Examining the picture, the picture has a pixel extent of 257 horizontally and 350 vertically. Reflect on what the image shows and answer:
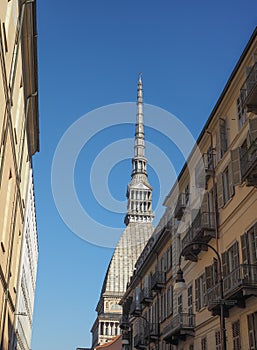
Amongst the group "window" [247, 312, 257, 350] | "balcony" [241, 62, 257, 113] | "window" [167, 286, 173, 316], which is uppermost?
"balcony" [241, 62, 257, 113]

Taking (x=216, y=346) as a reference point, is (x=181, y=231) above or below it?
above

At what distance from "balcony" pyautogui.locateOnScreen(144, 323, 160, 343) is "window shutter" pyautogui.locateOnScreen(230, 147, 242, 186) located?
21.2 m

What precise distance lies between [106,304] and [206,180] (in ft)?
377

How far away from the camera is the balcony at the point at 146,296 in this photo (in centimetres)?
4485

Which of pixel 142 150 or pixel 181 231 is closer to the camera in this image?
pixel 181 231

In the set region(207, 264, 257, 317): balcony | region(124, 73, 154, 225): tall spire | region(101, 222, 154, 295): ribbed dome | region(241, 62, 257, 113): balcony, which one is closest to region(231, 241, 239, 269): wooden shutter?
region(207, 264, 257, 317): balcony

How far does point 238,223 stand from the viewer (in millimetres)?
23656

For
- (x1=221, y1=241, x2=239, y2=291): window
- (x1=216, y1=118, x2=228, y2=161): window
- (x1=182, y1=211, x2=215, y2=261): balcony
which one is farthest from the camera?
(x1=182, y1=211, x2=215, y2=261): balcony

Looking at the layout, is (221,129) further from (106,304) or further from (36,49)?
(106,304)

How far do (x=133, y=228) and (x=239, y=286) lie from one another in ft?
459

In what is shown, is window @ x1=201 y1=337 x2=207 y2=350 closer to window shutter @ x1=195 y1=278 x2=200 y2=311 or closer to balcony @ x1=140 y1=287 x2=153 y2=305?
window shutter @ x1=195 y1=278 x2=200 y2=311

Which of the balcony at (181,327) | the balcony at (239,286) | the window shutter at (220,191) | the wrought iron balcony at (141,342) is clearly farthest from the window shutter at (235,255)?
the wrought iron balcony at (141,342)

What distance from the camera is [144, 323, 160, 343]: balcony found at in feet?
136

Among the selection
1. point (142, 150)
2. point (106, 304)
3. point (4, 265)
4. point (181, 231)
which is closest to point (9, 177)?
point (4, 265)
